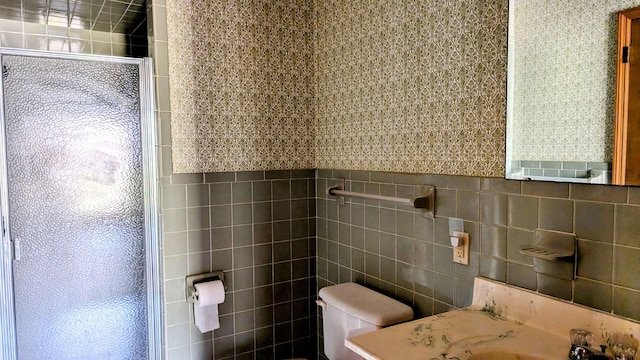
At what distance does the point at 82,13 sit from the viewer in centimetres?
237

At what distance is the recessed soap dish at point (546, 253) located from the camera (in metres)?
1.22

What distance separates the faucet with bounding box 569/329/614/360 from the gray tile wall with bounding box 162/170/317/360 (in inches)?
58.8

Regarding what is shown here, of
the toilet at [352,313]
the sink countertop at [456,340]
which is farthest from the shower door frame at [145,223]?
the sink countertop at [456,340]

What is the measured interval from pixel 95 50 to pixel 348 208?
5.76 ft

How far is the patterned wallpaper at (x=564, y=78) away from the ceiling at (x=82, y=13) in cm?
191

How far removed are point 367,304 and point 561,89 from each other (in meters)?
1.05

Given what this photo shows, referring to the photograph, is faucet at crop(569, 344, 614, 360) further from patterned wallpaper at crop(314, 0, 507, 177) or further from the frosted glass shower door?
the frosted glass shower door

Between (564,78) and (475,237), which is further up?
(564,78)

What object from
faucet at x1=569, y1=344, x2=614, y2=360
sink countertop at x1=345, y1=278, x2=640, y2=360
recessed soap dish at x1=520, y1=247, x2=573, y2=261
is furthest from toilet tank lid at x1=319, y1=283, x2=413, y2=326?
faucet at x1=569, y1=344, x2=614, y2=360

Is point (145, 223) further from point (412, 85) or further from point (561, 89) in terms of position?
point (561, 89)

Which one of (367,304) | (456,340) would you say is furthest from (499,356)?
(367,304)

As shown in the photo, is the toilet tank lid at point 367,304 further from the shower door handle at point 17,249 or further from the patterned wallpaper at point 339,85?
the shower door handle at point 17,249

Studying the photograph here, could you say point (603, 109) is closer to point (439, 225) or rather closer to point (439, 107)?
point (439, 107)

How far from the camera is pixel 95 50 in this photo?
2.54 metres
